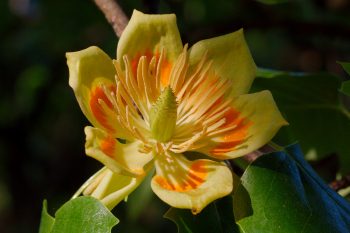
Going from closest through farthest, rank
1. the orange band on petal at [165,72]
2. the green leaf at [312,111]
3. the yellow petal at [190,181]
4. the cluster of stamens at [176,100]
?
1. the yellow petal at [190,181]
2. the cluster of stamens at [176,100]
3. the orange band on petal at [165,72]
4. the green leaf at [312,111]

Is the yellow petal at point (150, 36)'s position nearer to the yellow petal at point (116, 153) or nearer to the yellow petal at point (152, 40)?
the yellow petal at point (152, 40)

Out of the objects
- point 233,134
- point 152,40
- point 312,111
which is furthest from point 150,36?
point 312,111

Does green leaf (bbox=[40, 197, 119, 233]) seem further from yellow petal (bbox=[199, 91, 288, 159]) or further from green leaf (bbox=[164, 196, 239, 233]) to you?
yellow petal (bbox=[199, 91, 288, 159])

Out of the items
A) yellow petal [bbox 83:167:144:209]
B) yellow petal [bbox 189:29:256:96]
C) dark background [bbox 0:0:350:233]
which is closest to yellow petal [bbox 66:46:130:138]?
yellow petal [bbox 83:167:144:209]

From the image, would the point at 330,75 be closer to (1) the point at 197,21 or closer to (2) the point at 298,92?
(2) the point at 298,92

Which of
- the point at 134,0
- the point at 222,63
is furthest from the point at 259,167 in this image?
the point at 134,0

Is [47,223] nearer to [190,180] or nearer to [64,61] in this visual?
[190,180]

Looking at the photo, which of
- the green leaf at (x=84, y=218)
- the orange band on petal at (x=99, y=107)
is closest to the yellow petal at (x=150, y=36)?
the orange band on petal at (x=99, y=107)
